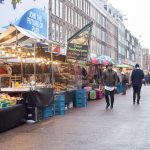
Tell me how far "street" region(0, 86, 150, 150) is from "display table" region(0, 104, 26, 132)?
0.21 metres

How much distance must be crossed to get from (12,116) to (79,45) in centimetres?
881

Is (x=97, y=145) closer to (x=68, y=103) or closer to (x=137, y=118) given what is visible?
(x=137, y=118)

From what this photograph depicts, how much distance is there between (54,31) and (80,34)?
2030 centimetres

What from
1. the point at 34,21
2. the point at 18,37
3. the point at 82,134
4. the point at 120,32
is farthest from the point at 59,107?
the point at 120,32

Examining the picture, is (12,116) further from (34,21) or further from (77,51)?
(34,21)

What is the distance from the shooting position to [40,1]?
115 feet

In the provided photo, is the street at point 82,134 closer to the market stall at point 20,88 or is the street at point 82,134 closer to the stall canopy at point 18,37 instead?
the market stall at point 20,88

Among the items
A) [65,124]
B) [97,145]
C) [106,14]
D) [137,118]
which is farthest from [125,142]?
[106,14]

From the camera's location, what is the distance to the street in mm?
8906

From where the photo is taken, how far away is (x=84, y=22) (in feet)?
180

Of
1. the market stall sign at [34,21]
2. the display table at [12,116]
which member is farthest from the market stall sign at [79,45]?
the market stall sign at [34,21]

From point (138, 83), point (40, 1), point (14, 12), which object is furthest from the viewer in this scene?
point (40, 1)

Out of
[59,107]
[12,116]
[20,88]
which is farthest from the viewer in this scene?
[59,107]

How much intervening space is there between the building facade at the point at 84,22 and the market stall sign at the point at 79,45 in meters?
18.6
